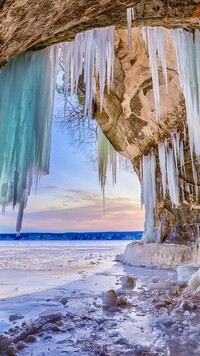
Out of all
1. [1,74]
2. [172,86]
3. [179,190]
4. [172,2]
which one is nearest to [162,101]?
[172,86]

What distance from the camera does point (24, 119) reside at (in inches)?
102

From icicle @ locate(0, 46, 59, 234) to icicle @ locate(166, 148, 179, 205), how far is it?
3815mm

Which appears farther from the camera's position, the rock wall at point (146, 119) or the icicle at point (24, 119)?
the rock wall at point (146, 119)

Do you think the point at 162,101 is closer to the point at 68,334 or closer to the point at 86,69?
the point at 86,69

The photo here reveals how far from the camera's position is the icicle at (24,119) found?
2399mm

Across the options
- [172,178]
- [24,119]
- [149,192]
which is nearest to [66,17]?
[24,119]

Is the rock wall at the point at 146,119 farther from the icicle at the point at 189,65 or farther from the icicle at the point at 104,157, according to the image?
the icicle at the point at 189,65

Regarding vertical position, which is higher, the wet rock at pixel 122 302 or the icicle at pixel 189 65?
the icicle at pixel 189 65

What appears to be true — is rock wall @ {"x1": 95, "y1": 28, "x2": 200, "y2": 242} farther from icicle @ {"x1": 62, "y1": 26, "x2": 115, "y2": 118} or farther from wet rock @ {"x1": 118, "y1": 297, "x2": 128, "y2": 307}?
wet rock @ {"x1": 118, "y1": 297, "x2": 128, "y2": 307}

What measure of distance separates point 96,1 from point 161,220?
5.92 m

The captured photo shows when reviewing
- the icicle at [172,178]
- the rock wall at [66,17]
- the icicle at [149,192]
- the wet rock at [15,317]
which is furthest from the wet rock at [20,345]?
the icicle at [149,192]

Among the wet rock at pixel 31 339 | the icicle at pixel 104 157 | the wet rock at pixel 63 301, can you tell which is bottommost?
the wet rock at pixel 63 301

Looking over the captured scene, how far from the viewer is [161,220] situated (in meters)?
7.34

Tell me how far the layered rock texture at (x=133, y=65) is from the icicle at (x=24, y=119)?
23cm
